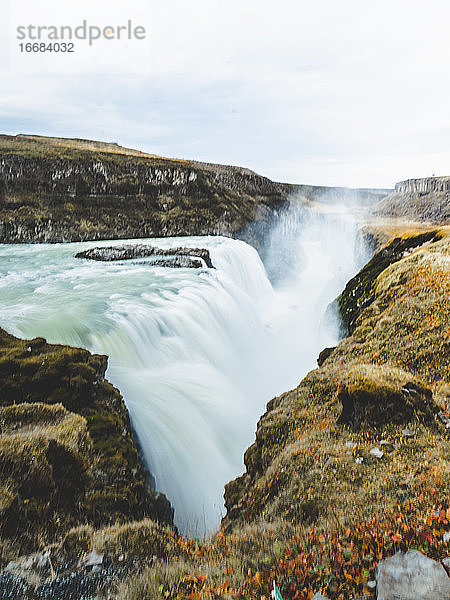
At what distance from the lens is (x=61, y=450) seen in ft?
23.1

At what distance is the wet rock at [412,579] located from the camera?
11.2 feet

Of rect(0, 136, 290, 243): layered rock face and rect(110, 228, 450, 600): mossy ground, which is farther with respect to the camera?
rect(0, 136, 290, 243): layered rock face

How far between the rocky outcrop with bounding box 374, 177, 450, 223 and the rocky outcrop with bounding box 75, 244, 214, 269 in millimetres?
53707

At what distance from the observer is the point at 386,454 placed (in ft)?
23.6

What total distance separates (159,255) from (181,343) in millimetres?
23291

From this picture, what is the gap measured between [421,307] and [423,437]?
322 inches

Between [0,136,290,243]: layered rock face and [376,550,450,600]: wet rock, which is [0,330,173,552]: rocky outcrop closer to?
[376,550,450,600]: wet rock

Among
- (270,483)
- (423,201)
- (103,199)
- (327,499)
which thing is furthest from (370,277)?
(423,201)

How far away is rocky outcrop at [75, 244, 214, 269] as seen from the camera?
33719 millimetres

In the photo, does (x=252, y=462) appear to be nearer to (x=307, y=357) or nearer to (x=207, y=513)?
(x=207, y=513)

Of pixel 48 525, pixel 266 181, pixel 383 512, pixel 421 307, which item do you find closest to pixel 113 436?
pixel 48 525

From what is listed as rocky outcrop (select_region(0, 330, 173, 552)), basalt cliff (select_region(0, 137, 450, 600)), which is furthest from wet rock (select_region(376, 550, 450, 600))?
rocky outcrop (select_region(0, 330, 173, 552))

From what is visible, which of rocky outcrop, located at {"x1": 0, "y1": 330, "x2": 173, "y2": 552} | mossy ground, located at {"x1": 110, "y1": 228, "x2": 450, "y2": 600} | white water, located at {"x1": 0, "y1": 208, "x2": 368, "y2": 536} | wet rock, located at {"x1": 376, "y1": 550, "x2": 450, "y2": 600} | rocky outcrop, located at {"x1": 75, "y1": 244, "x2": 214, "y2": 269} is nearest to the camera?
wet rock, located at {"x1": 376, "y1": 550, "x2": 450, "y2": 600}

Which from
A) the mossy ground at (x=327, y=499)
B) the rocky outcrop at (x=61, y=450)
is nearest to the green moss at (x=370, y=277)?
the mossy ground at (x=327, y=499)
